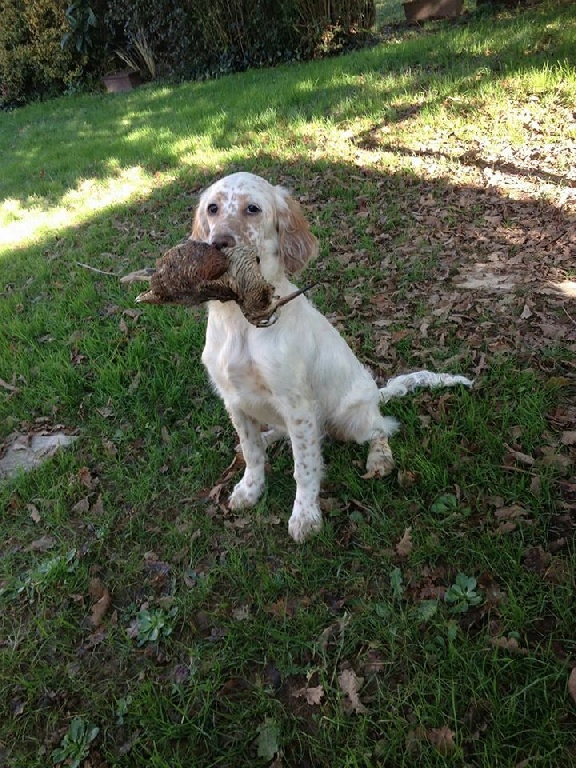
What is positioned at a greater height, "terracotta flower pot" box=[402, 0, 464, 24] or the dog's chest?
"terracotta flower pot" box=[402, 0, 464, 24]

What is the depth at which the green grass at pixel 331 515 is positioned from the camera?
2.18m

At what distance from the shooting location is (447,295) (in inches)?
182

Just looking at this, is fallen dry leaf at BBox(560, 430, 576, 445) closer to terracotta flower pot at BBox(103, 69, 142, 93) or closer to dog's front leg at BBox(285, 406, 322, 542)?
dog's front leg at BBox(285, 406, 322, 542)

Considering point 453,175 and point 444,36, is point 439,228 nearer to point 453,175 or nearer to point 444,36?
point 453,175

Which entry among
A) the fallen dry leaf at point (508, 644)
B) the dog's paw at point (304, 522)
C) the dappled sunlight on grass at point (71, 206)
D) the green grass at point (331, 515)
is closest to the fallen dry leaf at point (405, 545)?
the green grass at point (331, 515)

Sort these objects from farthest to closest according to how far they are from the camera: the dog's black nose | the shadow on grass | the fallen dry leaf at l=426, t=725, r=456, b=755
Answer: the shadow on grass → the dog's black nose → the fallen dry leaf at l=426, t=725, r=456, b=755

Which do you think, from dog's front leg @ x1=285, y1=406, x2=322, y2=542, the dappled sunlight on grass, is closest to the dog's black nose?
dog's front leg @ x1=285, y1=406, x2=322, y2=542

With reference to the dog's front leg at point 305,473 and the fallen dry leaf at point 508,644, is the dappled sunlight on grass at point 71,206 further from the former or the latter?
the fallen dry leaf at point 508,644

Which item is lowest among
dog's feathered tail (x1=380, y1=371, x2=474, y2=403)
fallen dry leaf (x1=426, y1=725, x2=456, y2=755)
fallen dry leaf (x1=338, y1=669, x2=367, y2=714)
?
fallen dry leaf (x1=338, y1=669, x2=367, y2=714)

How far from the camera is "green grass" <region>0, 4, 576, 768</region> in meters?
2.18

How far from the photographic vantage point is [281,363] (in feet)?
8.77

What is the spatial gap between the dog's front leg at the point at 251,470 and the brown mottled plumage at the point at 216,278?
3.07 ft

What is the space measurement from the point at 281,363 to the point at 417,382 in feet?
4.14

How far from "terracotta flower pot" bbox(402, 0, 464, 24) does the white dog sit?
11.4 metres
